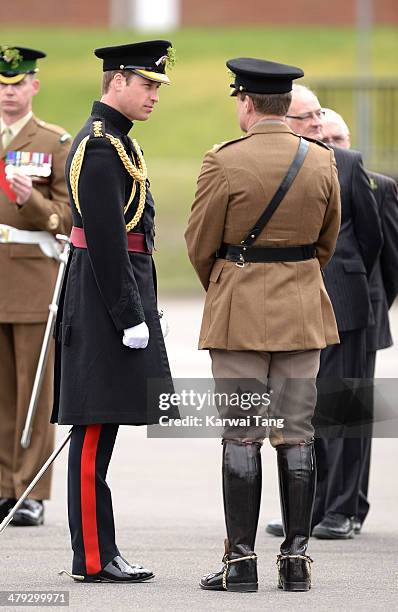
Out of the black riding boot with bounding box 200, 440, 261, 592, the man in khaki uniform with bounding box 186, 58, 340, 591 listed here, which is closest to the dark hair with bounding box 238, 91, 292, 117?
the man in khaki uniform with bounding box 186, 58, 340, 591

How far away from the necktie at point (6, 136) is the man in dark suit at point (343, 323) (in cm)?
145

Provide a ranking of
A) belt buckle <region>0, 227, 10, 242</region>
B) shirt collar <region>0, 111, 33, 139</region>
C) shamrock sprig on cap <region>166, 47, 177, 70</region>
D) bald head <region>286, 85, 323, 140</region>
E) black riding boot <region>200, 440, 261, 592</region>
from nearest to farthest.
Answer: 1. black riding boot <region>200, 440, 261, 592</region>
2. shamrock sprig on cap <region>166, 47, 177, 70</region>
3. bald head <region>286, 85, 323, 140</region>
4. belt buckle <region>0, 227, 10, 242</region>
5. shirt collar <region>0, 111, 33, 139</region>

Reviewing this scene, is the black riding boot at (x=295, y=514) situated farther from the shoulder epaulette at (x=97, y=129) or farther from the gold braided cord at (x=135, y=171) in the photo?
the shoulder epaulette at (x=97, y=129)

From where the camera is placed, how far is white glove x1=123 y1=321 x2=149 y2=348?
232 inches

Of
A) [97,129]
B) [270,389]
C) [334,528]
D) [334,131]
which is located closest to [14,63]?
[334,131]

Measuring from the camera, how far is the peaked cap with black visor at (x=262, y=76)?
5.83 m

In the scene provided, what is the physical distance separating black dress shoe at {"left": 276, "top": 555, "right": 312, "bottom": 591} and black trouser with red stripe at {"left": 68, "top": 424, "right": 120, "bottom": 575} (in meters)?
0.66

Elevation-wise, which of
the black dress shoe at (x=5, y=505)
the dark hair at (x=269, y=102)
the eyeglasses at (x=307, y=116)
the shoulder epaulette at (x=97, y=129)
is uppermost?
the dark hair at (x=269, y=102)

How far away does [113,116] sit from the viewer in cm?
607

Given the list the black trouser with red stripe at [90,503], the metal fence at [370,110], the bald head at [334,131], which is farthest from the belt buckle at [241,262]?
the metal fence at [370,110]

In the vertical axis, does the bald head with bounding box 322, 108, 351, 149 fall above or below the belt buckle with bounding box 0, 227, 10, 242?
above

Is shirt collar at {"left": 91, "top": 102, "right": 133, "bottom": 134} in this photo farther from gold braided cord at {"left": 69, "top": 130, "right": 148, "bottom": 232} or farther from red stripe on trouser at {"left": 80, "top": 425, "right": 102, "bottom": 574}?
red stripe on trouser at {"left": 80, "top": 425, "right": 102, "bottom": 574}

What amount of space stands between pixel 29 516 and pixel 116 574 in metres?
1.66

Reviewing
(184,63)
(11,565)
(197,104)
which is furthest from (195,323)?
(184,63)
